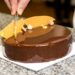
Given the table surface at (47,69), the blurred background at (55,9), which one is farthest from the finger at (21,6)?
the blurred background at (55,9)

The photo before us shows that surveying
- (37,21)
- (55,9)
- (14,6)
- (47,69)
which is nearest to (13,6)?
(14,6)

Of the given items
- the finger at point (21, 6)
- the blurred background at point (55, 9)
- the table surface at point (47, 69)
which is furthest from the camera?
the blurred background at point (55, 9)

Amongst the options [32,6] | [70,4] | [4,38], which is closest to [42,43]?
[4,38]

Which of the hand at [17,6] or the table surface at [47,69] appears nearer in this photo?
the table surface at [47,69]

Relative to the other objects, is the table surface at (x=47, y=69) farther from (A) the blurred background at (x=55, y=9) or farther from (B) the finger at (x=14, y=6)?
(A) the blurred background at (x=55, y=9)

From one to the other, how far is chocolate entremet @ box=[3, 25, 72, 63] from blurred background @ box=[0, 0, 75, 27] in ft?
9.08

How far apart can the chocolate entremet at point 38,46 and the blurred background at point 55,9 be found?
2.77 metres

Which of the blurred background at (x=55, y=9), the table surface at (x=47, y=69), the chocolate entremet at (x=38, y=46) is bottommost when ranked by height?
the blurred background at (x=55, y=9)

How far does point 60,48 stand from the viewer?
859 mm

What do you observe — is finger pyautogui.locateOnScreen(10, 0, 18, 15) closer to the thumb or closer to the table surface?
the thumb

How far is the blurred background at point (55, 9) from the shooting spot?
4.11 m

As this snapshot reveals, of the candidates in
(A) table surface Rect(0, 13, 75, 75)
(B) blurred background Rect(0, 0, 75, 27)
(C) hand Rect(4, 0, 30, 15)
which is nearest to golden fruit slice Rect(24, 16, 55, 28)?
(C) hand Rect(4, 0, 30, 15)

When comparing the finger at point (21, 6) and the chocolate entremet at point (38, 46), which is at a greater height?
the finger at point (21, 6)

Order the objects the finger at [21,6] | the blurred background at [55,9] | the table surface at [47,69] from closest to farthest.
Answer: the table surface at [47,69], the finger at [21,6], the blurred background at [55,9]
